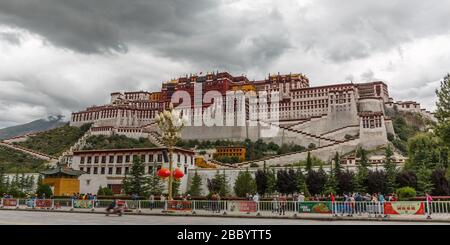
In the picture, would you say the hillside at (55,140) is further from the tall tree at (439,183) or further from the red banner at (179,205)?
the tall tree at (439,183)

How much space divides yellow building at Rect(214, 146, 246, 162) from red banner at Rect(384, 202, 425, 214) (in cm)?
5973

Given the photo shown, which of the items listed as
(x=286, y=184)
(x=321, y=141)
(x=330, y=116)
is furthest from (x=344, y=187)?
(x=330, y=116)

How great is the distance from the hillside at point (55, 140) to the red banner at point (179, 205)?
76.6 m

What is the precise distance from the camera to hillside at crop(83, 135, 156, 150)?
88444 millimetres

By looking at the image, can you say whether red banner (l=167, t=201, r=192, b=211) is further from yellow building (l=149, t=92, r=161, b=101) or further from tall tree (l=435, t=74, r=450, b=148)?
yellow building (l=149, t=92, r=161, b=101)

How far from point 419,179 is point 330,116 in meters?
60.8

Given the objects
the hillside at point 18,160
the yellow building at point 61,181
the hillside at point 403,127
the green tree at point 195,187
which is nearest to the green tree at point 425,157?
the green tree at point 195,187

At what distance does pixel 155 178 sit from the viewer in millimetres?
43281

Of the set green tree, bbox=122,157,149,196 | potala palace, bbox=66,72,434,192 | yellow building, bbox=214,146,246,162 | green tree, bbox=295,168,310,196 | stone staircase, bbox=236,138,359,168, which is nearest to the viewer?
green tree, bbox=295,168,310,196

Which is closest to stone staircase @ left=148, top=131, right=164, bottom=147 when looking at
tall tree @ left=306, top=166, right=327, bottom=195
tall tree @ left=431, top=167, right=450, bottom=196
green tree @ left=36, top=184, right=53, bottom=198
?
green tree @ left=36, top=184, right=53, bottom=198

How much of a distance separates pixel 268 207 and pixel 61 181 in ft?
98.0

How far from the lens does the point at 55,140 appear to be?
105 meters

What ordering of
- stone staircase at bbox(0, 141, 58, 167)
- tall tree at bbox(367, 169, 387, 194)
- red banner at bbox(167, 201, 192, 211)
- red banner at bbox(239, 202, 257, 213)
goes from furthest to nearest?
stone staircase at bbox(0, 141, 58, 167) < tall tree at bbox(367, 169, 387, 194) < red banner at bbox(167, 201, 192, 211) < red banner at bbox(239, 202, 257, 213)

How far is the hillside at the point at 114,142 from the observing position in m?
88.4
